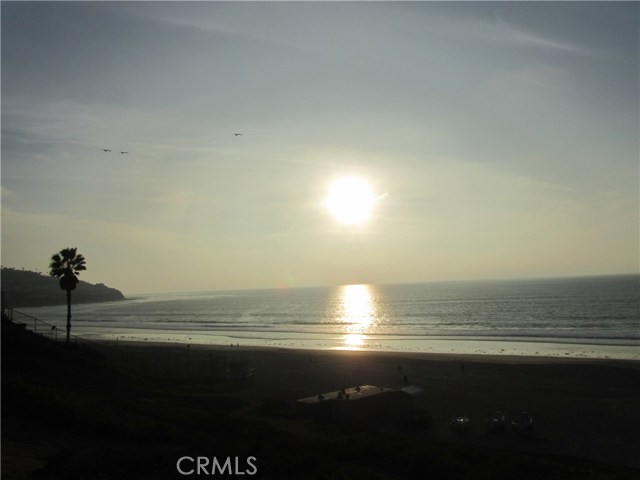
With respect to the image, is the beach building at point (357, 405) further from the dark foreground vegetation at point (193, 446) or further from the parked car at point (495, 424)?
the parked car at point (495, 424)

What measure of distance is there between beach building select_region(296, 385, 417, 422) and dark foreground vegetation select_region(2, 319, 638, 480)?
0.73 meters

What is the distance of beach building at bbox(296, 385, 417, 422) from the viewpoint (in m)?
26.7

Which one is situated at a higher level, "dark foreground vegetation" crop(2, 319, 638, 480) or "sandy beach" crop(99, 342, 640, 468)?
"dark foreground vegetation" crop(2, 319, 638, 480)

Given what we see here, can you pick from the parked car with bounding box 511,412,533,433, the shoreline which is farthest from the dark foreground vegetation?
the shoreline

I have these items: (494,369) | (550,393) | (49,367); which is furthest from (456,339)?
(49,367)

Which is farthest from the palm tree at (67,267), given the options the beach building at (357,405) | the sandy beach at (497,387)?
the beach building at (357,405)

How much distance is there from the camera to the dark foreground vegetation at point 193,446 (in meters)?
16.2

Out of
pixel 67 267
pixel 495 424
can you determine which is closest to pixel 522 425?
pixel 495 424

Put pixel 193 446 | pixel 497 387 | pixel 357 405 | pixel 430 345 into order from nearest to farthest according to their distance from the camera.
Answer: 1. pixel 193 446
2. pixel 357 405
3. pixel 497 387
4. pixel 430 345

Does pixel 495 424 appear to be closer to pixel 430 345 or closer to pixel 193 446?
pixel 193 446

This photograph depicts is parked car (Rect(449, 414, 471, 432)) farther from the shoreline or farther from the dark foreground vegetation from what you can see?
the shoreline

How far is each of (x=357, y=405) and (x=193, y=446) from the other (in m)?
10.5

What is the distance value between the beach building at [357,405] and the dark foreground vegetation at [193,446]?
73cm

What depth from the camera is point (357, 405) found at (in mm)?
27062
